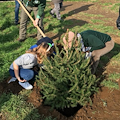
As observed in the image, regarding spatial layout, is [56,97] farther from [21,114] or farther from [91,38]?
[91,38]

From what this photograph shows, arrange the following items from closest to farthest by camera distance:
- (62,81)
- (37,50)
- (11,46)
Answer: (62,81), (37,50), (11,46)

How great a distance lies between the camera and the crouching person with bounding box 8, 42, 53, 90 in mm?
2626

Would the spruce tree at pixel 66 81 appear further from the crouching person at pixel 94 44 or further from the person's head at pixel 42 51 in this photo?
the crouching person at pixel 94 44

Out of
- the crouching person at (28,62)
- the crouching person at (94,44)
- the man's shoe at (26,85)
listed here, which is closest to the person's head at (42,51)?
the crouching person at (28,62)

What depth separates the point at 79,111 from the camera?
8.36 feet

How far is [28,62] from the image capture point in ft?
8.92

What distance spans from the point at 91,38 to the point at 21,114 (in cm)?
199

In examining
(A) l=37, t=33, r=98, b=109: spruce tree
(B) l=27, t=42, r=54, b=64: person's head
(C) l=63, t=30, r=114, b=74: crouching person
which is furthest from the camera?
(C) l=63, t=30, r=114, b=74: crouching person

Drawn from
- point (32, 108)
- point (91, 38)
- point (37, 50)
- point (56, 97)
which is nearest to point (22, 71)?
Result: point (37, 50)

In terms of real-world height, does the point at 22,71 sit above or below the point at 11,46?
above

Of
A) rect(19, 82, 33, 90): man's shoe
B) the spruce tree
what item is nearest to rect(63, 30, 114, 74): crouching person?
the spruce tree

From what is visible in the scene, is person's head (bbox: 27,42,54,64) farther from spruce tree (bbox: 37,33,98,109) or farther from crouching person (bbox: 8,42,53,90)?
spruce tree (bbox: 37,33,98,109)

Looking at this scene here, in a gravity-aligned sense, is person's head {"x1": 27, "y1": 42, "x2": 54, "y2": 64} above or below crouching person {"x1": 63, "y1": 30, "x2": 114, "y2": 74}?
above

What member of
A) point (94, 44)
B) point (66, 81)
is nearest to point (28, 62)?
point (66, 81)
